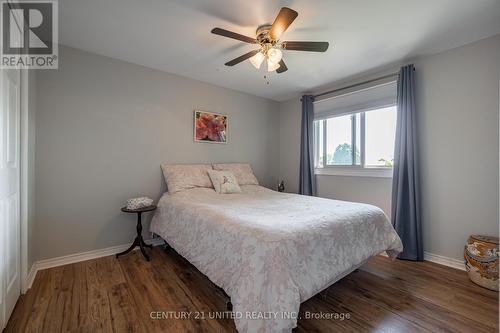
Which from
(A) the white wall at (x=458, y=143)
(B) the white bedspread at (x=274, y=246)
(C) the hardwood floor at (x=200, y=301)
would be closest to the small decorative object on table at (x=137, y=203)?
(B) the white bedspread at (x=274, y=246)

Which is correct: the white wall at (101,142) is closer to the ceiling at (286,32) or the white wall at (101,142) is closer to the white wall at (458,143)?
the ceiling at (286,32)

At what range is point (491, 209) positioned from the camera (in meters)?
2.09

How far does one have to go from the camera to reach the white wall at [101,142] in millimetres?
2227

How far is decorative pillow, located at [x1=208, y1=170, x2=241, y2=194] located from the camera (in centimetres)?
286

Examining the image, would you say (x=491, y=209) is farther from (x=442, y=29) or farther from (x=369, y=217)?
(x=442, y=29)

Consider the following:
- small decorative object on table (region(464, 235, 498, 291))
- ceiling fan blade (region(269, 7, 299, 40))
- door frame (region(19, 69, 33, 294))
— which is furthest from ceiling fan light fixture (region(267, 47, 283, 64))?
small decorative object on table (region(464, 235, 498, 291))

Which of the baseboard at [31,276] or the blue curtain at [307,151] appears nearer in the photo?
the baseboard at [31,276]

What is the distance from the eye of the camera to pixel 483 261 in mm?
1920

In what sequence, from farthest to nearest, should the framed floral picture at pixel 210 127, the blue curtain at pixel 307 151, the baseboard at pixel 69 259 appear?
the blue curtain at pixel 307 151
the framed floral picture at pixel 210 127
the baseboard at pixel 69 259

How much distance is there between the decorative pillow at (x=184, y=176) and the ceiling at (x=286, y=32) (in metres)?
1.36

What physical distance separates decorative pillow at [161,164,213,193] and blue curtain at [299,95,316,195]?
1.63 m

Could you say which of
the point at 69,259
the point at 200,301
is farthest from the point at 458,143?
the point at 69,259

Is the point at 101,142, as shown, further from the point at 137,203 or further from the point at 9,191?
the point at 9,191

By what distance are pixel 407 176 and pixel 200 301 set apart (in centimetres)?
263
